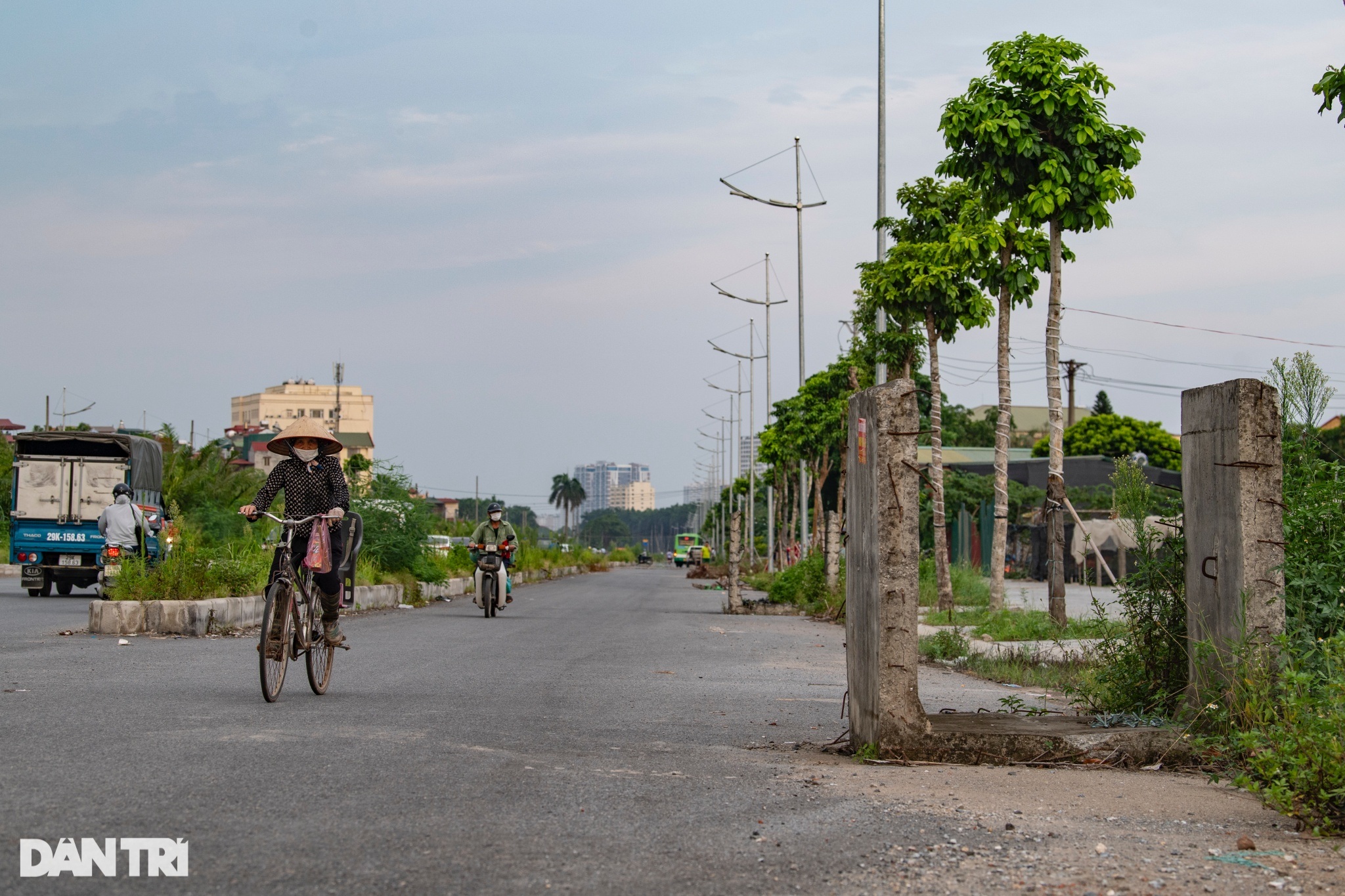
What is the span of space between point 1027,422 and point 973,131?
121 meters

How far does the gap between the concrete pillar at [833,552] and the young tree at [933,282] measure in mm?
2777

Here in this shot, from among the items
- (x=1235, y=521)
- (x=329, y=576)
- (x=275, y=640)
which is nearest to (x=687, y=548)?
(x=329, y=576)

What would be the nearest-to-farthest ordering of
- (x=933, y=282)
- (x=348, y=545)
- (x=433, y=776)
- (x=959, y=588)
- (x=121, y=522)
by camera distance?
(x=433, y=776)
(x=348, y=545)
(x=121, y=522)
(x=933, y=282)
(x=959, y=588)

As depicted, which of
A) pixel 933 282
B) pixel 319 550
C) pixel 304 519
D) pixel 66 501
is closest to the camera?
pixel 304 519

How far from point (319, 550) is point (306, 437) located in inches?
33.9

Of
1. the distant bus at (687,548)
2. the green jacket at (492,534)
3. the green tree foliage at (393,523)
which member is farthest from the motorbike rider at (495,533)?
the distant bus at (687,548)

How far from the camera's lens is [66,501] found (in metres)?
23.5

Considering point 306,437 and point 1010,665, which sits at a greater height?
point 306,437

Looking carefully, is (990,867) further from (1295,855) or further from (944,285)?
(944,285)

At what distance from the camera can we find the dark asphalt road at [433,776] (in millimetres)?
4297

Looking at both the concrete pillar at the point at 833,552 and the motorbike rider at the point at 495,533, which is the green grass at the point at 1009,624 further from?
the motorbike rider at the point at 495,533

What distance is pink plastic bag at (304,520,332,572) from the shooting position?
882 centimetres

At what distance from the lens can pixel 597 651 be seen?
46.9 feet

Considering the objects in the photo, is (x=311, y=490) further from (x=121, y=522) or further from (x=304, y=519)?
(x=121, y=522)
